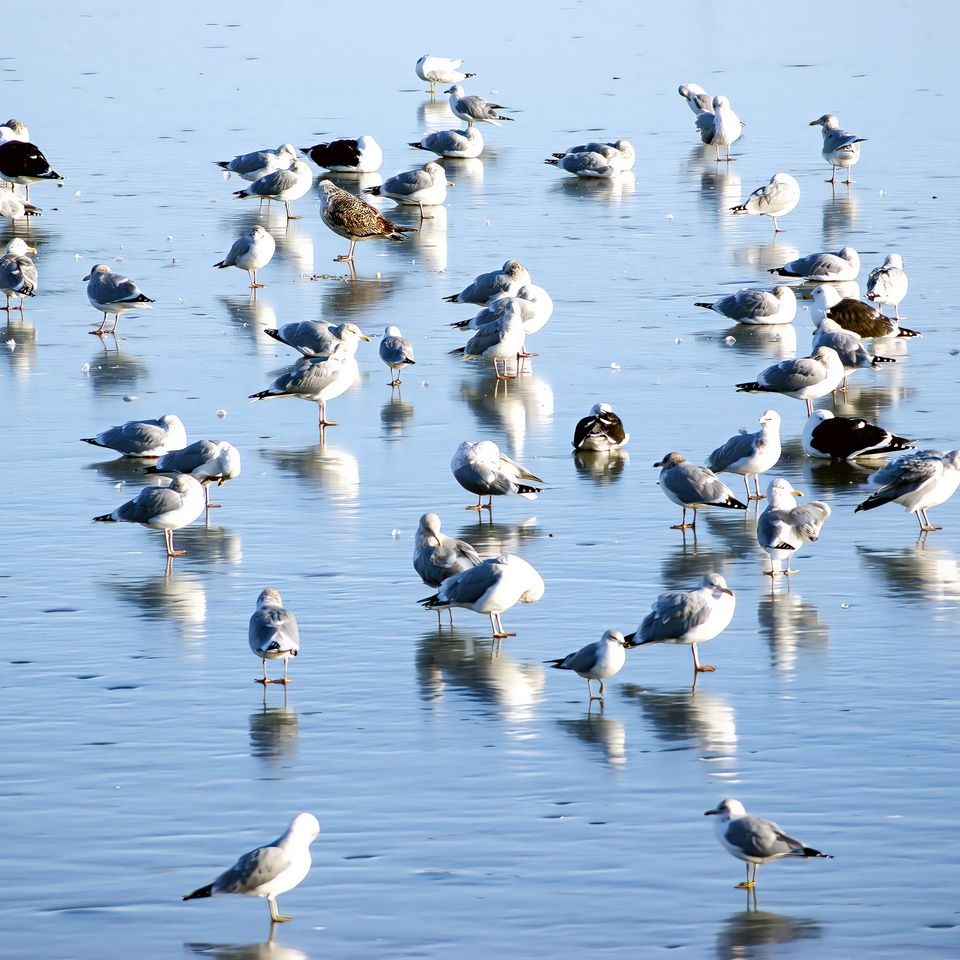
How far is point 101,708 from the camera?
12016mm

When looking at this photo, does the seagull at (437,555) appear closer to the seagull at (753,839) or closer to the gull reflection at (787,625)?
the gull reflection at (787,625)

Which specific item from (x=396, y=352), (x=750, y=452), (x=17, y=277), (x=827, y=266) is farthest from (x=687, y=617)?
(x=17, y=277)

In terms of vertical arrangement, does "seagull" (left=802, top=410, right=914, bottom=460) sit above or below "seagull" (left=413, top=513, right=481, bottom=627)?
below

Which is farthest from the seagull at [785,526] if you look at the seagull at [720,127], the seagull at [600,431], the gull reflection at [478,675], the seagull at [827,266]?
the seagull at [720,127]

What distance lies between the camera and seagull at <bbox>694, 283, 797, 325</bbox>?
2264 cm

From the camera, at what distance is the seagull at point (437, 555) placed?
13.6m

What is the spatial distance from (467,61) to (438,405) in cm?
2767

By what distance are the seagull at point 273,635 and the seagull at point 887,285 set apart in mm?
12317

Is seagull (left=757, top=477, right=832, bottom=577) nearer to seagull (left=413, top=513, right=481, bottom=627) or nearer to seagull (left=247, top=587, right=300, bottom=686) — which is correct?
seagull (left=413, top=513, right=481, bottom=627)

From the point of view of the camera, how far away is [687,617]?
40.2 feet

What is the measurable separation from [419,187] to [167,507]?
15.8m

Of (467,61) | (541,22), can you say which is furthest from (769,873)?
(541,22)

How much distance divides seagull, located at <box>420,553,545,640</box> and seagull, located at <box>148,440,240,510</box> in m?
3.74

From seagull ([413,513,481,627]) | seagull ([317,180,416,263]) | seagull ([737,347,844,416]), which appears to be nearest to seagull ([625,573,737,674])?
seagull ([413,513,481,627])
